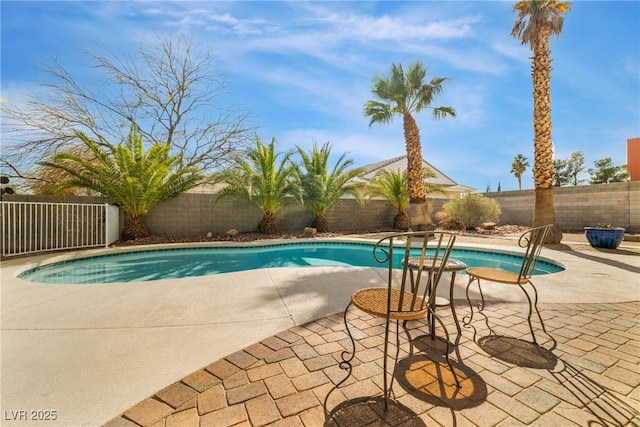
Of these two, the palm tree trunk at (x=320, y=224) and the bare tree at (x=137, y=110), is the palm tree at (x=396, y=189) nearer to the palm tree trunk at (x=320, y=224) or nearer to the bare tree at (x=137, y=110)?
the palm tree trunk at (x=320, y=224)

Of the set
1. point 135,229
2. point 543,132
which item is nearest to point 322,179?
point 135,229

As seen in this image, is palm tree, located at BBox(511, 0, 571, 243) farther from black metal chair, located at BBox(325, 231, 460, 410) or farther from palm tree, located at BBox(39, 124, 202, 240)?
palm tree, located at BBox(39, 124, 202, 240)

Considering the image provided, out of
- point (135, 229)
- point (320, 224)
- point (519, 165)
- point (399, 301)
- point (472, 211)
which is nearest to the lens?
point (399, 301)

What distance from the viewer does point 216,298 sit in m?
3.29

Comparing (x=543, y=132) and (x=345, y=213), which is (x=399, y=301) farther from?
(x=345, y=213)

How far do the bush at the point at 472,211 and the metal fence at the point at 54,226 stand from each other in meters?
13.3

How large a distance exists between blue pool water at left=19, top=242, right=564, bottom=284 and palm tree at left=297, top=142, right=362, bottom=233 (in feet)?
7.79

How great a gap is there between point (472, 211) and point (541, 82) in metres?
5.33

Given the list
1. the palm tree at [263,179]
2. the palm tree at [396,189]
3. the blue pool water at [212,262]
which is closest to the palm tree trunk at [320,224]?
the palm tree at [263,179]

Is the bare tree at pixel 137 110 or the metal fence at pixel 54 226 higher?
the bare tree at pixel 137 110

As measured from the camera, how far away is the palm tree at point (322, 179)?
10664mm

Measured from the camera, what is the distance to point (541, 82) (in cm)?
833

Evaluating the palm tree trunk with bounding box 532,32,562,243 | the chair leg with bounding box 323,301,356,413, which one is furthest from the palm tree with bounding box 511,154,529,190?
the chair leg with bounding box 323,301,356,413

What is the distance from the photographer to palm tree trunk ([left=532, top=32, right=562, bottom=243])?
821 cm
